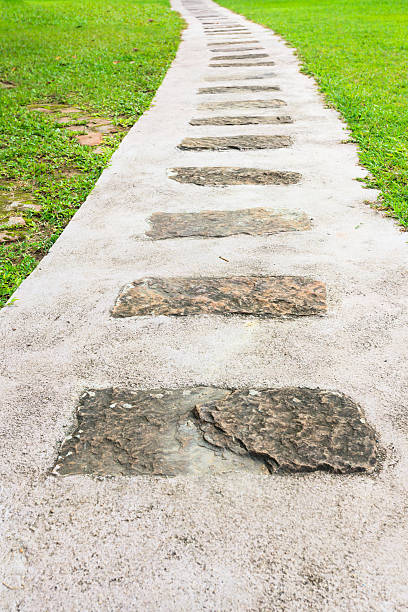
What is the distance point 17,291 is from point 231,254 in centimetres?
96

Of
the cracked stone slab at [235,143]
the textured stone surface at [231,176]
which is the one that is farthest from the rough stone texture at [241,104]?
the textured stone surface at [231,176]

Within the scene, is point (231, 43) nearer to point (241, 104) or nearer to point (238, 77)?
point (238, 77)

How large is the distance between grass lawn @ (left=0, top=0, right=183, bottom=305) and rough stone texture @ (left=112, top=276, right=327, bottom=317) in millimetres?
586

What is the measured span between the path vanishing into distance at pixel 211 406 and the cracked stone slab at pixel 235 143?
2.56 ft

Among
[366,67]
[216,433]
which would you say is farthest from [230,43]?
[216,433]

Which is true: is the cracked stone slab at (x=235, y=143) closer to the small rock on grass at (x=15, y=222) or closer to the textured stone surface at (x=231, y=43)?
the small rock on grass at (x=15, y=222)

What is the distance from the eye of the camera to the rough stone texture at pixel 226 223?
8.95 feet

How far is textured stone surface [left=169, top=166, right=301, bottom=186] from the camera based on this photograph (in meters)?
3.33

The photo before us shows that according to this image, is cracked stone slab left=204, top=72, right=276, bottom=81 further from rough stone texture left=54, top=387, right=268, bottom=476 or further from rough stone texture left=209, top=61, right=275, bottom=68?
rough stone texture left=54, top=387, right=268, bottom=476

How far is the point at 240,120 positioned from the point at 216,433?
3.59 meters

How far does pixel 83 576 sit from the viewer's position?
1.19 meters

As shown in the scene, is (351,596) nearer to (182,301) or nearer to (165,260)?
(182,301)

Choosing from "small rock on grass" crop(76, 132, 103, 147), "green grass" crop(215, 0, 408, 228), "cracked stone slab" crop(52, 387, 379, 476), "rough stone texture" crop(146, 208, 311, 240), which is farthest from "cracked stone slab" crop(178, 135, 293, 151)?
"cracked stone slab" crop(52, 387, 379, 476)

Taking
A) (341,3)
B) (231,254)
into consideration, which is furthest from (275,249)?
(341,3)
